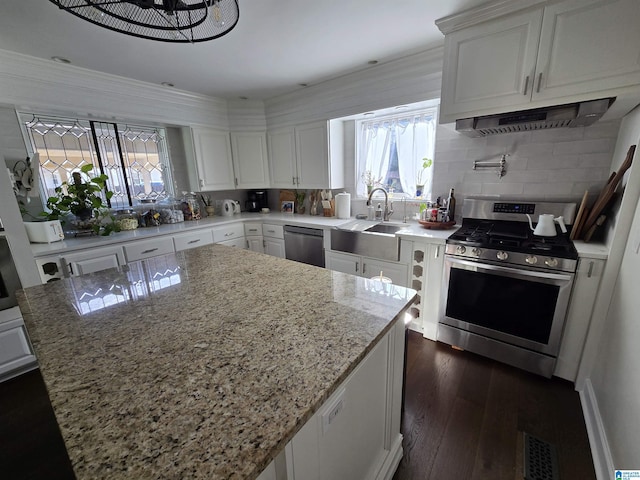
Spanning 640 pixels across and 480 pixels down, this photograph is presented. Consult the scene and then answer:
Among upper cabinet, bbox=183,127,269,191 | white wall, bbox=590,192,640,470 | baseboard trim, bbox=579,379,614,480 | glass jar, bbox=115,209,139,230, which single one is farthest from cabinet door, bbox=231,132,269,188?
baseboard trim, bbox=579,379,614,480

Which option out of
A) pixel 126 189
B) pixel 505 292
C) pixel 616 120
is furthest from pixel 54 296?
pixel 616 120

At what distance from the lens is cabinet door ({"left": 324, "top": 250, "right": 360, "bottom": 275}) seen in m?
2.59

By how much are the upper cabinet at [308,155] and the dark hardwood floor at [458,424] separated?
211 centimetres

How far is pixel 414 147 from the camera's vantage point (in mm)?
2725

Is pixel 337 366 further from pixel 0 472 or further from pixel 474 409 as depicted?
pixel 0 472

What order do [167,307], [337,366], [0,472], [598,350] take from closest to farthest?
1. [337,366]
2. [167,307]
3. [0,472]
4. [598,350]

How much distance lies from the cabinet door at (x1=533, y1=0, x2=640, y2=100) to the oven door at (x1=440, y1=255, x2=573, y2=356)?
3.58 feet

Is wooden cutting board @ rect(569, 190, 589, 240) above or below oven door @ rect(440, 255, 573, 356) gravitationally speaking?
above

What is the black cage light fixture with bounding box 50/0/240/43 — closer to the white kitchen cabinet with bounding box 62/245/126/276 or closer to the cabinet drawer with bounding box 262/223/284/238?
the white kitchen cabinet with bounding box 62/245/126/276

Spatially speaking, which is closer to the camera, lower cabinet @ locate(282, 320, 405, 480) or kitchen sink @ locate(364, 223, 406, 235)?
lower cabinet @ locate(282, 320, 405, 480)

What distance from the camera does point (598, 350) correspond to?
5.27 ft

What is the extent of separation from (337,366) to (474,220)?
2100 mm

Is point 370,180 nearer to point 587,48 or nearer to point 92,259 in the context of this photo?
point 587,48

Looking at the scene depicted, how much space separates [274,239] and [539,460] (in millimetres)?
2804
